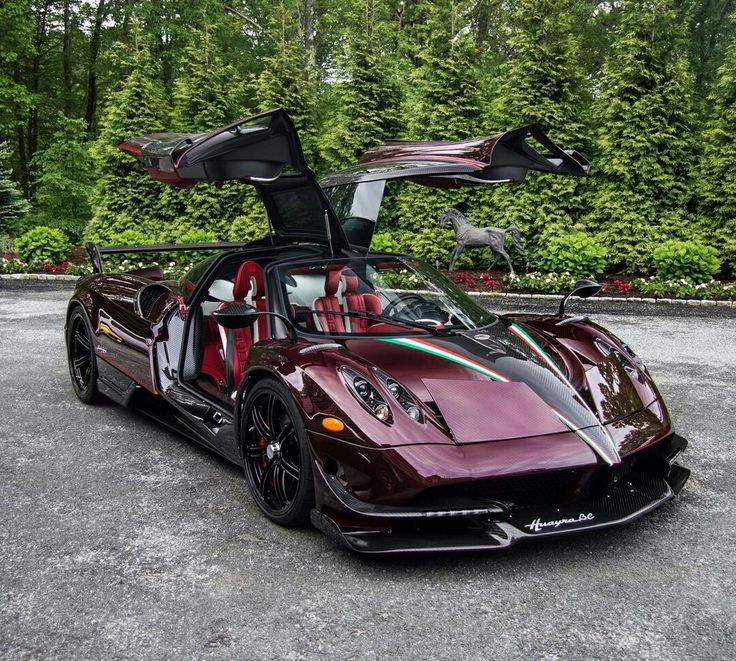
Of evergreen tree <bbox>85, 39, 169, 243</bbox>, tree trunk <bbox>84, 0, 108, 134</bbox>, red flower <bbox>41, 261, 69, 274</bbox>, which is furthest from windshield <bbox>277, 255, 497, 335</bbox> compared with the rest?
tree trunk <bbox>84, 0, 108, 134</bbox>

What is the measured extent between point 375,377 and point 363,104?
12457 millimetres

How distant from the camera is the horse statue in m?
12.4

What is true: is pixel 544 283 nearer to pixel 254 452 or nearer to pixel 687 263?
pixel 687 263

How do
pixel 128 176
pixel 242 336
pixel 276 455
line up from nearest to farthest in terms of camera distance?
pixel 276 455 → pixel 242 336 → pixel 128 176

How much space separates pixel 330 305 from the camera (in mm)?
3969

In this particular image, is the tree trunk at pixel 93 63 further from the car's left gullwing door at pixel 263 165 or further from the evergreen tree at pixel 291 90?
the car's left gullwing door at pixel 263 165

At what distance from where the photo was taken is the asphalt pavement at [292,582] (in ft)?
8.11

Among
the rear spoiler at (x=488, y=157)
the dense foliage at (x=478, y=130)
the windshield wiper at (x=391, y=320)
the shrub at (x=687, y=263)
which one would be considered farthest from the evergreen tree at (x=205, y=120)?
the windshield wiper at (x=391, y=320)

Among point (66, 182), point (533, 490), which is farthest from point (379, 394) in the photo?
point (66, 182)

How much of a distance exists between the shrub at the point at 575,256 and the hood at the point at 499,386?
8.55 m

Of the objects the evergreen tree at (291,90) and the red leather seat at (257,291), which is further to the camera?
the evergreen tree at (291,90)

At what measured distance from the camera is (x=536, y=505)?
2961 mm

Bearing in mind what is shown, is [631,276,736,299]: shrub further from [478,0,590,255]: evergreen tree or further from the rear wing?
the rear wing

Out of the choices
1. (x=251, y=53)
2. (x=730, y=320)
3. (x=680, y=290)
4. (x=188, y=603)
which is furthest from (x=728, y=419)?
(x=251, y=53)
